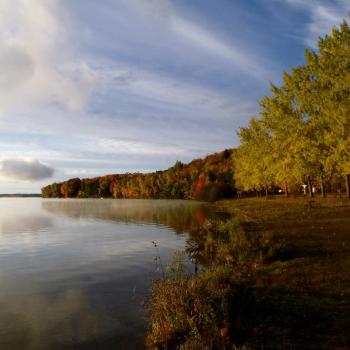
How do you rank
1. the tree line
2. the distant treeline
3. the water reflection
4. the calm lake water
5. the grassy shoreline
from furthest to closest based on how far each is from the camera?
the distant treeline → the water reflection → the tree line → the calm lake water → the grassy shoreline

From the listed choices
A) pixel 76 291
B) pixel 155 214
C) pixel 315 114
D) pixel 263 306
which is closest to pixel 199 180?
pixel 155 214

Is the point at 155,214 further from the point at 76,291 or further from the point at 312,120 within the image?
the point at 76,291

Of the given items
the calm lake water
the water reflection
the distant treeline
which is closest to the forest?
the water reflection

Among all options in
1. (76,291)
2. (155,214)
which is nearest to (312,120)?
(76,291)

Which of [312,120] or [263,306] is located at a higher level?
[312,120]

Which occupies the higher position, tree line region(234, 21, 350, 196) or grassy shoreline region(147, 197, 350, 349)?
tree line region(234, 21, 350, 196)

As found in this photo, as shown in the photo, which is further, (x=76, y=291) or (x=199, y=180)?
(x=199, y=180)

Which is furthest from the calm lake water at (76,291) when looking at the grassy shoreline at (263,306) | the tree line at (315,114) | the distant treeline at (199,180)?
the distant treeline at (199,180)

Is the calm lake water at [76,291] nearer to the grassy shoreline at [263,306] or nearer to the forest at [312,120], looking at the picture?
the grassy shoreline at [263,306]

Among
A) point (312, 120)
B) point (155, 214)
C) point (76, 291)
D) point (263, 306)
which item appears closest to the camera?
point (263, 306)

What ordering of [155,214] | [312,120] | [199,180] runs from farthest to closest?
[199,180] < [155,214] < [312,120]

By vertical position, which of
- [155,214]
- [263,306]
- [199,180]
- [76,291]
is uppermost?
[199,180]

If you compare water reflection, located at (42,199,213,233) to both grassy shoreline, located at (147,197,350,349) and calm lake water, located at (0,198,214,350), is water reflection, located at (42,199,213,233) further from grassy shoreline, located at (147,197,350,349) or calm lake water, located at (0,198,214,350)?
grassy shoreline, located at (147,197,350,349)

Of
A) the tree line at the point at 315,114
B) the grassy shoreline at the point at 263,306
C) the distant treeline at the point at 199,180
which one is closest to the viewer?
the grassy shoreline at the point at 263,306
